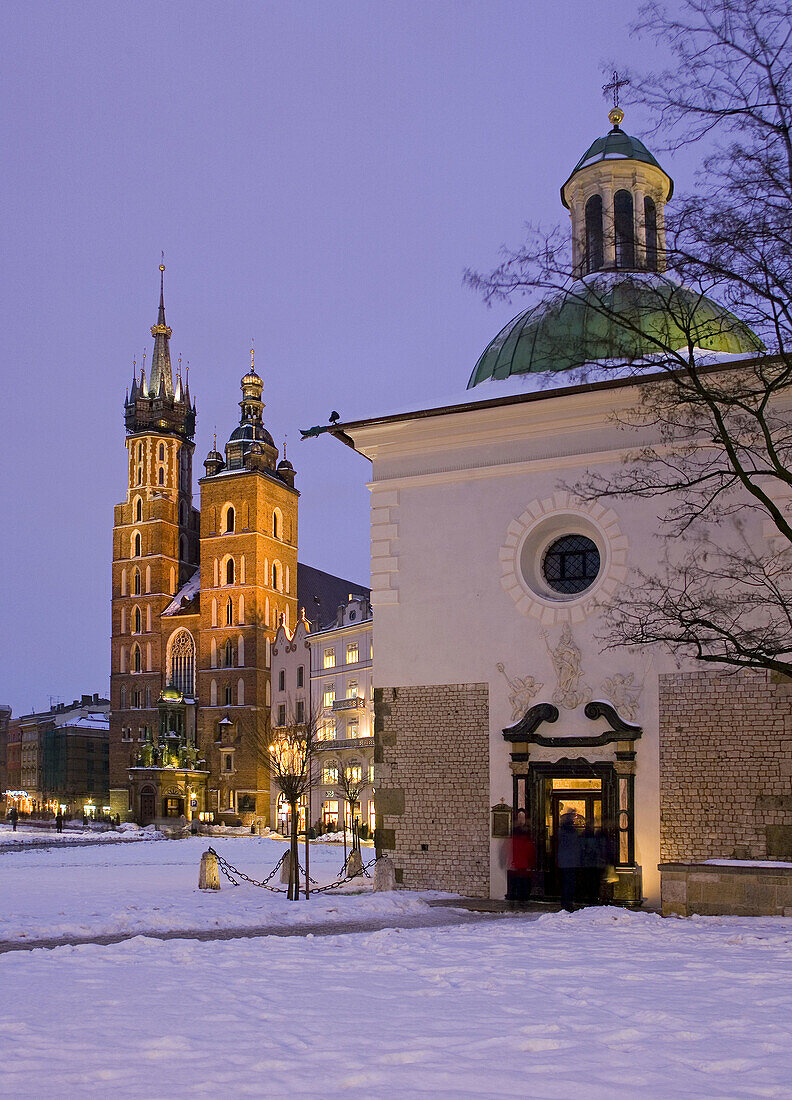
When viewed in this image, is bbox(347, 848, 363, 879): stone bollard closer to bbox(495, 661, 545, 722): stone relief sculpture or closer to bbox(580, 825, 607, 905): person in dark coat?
bbox(495, 661, 545, 722): stone relief sculpture

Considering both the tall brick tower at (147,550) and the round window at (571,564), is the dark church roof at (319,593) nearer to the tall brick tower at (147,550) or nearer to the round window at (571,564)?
the tall brick tower at (147,550)

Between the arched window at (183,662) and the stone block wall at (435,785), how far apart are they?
66.9 meters

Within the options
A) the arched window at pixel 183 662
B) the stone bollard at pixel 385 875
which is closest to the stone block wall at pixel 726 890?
the stone bollard at pixel 385 875

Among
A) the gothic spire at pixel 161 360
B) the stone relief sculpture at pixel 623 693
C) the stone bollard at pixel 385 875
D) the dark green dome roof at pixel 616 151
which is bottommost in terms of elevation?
the stone bollard at pixel 385 875

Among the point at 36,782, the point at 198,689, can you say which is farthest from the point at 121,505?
the point at 36,782

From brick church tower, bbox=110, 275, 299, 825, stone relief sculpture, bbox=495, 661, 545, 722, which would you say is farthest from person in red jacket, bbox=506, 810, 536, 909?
brick church tower, bbox=110, 275, 299, 825

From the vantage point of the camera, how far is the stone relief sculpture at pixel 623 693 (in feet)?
56.2

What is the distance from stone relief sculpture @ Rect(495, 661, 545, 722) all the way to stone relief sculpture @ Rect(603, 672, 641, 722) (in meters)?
1.08

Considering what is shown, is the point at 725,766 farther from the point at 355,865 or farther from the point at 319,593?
the point at 319,593

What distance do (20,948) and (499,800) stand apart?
26.3 feet

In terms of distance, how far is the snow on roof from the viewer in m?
86.4

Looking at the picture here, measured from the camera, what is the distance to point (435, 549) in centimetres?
1919

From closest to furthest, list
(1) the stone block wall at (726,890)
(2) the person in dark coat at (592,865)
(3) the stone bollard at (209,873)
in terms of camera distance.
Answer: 1. (1) the stone block wall at (726,890)
2. (2) the person in dark coat at (592,865)
3. (3) the stone bollard at (209,873)

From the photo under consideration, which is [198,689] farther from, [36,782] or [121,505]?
[36,782]
